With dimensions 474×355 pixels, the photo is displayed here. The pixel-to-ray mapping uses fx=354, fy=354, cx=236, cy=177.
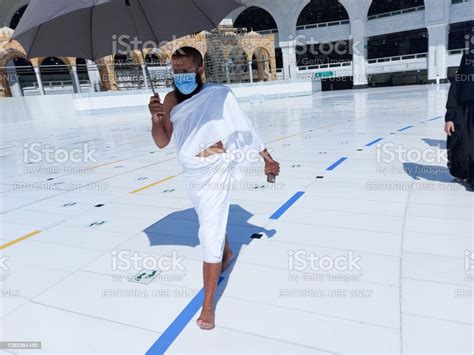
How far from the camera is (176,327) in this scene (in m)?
2.02

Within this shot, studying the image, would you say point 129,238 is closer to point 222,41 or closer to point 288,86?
point 288,86

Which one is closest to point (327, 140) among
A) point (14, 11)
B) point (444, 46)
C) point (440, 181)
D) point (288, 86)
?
point (440, 181)

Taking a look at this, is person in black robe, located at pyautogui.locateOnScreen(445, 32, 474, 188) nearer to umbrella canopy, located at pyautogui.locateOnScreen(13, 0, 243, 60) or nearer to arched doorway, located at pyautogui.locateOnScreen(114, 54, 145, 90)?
umbrella canopy, located at pyautogui.locateOnScreen(13, 0, 243, 60)

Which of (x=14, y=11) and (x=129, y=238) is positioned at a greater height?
(x=14, y=11)

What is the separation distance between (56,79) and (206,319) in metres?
33.6

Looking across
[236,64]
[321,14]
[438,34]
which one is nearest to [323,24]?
[321,14]

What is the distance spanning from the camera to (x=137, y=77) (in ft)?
95.5

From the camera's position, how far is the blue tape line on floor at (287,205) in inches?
142

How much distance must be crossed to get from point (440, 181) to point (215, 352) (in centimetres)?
369

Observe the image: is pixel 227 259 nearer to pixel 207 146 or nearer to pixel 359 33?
pixel 207 146

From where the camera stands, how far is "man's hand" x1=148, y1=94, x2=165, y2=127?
1971 mm

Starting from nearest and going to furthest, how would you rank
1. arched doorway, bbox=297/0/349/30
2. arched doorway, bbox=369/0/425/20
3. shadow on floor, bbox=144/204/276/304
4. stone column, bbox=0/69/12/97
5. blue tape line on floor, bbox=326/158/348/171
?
shadow on floor, bbox=144/204/276/304
blue tape line on floor, bbox=326/158/348/171
stone column, bbox=0/69/12/97
arched doorway, bbox=369/0/425/20
arched doorway, bbox=297/0/349/30

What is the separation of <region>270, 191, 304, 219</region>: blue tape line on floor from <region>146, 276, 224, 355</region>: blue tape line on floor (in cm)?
146

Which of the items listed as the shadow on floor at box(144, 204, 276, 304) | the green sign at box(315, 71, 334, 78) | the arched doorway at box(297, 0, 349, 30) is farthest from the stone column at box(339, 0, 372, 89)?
the shadow on floor at box(144, 204, 276, 304)
